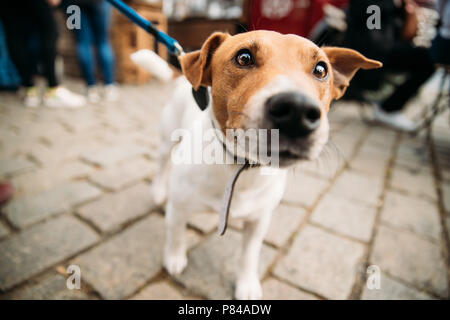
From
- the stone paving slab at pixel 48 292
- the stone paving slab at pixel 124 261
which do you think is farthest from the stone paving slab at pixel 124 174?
the stone paving slab at pixel 48 292

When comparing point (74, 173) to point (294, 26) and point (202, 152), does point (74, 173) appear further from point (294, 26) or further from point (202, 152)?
point (294, 26)

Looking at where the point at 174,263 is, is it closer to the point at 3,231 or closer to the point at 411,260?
the point at 3,231

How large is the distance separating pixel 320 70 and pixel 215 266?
4.29 ft

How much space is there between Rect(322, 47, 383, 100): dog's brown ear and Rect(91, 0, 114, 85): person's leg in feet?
15.7

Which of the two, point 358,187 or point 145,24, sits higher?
point 145,24

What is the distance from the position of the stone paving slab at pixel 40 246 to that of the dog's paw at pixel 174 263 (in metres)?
0.57

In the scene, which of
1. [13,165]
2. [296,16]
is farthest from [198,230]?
[296,16]

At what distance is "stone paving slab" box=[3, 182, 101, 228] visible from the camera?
189 cm

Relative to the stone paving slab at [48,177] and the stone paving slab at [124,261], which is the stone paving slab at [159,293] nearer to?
the stone paving slab at [124,261]

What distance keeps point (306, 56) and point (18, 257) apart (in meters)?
2.00

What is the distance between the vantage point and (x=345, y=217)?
219 centimetres

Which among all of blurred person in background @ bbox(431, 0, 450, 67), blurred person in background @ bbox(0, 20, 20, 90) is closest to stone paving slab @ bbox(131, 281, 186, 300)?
blurred person in background @ bbox(431, 0, 450, 67)

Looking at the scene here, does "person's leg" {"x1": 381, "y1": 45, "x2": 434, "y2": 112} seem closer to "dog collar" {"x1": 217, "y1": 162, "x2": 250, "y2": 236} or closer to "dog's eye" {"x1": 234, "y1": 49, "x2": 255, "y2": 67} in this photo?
"dog's eye" {"x1": 234, "y1": 49, "x2": 255, "y2": 67}

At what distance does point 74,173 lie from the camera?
2531 millimetres
